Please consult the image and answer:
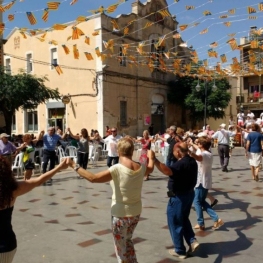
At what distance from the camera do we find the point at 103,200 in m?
7.95

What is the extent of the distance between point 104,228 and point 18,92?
44.7ft

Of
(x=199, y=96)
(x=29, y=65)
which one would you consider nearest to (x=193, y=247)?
(x=199, y=96)

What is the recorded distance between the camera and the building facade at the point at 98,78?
2397 cm

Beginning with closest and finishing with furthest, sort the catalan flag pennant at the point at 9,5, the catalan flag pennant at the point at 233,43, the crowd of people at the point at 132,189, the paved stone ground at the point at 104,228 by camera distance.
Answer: the crowd of people at the point at 132,189 < the paved stone ground at the point at 104,228 < the catalan flag pennant at the point at 9,5 < the catalan flag pennant at the point at 233,43

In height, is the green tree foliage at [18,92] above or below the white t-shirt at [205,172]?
above

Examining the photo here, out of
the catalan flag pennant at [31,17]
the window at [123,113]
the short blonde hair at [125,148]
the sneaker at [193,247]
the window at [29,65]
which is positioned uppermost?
the window at [29,65]

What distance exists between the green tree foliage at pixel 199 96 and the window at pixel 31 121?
1097 cm

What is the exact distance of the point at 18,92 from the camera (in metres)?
17.8

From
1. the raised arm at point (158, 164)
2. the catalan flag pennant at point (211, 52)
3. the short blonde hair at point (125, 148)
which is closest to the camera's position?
the short blonde hair at point (125, 148)

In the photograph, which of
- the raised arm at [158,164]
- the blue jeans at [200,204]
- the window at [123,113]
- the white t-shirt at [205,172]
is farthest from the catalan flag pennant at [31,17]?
the window at [123,113]

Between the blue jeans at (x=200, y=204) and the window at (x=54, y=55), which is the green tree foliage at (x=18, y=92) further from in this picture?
the blue jeans at (x=200, y=204)

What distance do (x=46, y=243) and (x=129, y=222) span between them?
77.7 inches

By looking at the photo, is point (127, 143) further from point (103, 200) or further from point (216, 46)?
point (216, 46)

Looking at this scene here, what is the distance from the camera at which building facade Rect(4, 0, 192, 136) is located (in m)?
24.0
